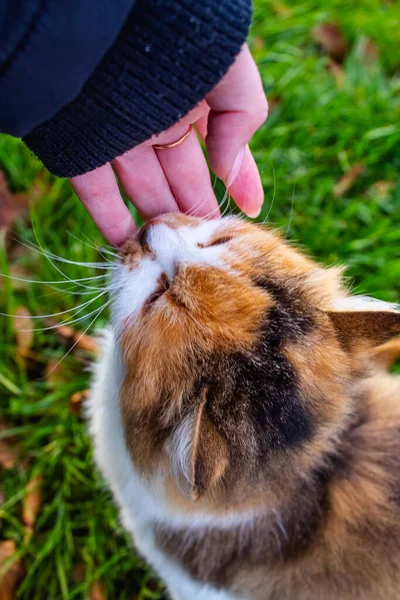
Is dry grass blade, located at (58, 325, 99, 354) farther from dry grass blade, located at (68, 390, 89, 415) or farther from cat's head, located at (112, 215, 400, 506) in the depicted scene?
cat's head, located at (112, 215, 400, 506)

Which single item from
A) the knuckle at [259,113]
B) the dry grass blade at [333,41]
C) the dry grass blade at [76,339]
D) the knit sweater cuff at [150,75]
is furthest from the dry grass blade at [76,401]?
the dry grass blade at [333,41]

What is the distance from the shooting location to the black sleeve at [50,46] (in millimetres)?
1039

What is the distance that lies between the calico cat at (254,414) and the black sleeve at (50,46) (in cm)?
43

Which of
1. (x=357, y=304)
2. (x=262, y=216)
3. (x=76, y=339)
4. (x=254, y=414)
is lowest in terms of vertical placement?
(x=76, y=339)

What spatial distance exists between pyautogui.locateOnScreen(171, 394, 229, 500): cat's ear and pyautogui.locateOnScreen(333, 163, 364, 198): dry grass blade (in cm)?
167

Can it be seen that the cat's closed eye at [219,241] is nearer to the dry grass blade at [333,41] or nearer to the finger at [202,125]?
the finger at [202,125]

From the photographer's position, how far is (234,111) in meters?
1.41

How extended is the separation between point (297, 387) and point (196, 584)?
68 cm

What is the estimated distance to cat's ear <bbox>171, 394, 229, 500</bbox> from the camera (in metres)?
1.05

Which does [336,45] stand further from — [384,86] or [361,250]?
[361,250]

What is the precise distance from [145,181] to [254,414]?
816 mm

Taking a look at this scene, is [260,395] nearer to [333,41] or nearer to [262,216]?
[262,216]

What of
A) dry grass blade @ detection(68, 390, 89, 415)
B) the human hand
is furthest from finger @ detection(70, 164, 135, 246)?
dry grass blade @ detection(68, 390, 89, 415)

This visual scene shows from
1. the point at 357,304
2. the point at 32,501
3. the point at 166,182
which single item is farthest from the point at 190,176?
the point at 32,501
